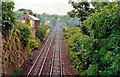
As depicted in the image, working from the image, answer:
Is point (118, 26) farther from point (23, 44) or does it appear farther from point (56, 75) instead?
point (23, 44)

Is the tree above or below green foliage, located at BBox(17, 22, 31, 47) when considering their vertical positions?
above

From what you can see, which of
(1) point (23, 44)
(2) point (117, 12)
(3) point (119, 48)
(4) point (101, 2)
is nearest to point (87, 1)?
(4) point (101, 2)

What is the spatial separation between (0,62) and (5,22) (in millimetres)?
4007

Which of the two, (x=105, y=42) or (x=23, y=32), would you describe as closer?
(x=105, y=42)

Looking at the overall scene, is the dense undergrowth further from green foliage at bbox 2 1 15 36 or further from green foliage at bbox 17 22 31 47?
green foliage at bbox 17 22 31 47

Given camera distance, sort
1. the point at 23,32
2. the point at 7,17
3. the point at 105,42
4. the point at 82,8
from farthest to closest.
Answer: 1. the point at 23,32
2. the point at 82,8
3. the point at 7,17
4. the point at 105,42

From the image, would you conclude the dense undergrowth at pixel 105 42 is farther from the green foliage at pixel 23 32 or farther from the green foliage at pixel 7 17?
the green foliage at pixel 23 32

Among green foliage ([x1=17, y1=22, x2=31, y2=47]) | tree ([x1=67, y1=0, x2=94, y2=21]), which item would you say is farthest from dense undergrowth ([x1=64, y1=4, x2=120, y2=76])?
green foliage ([x1=17, y1=22, x2=31, y2=47])

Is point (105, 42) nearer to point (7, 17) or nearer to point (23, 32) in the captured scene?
point (7, 17)

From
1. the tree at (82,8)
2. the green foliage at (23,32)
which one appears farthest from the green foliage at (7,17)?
the tree at (82,8)

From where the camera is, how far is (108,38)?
7320 millimetres

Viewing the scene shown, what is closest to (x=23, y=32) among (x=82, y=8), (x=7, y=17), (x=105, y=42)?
(x=7, y=17)

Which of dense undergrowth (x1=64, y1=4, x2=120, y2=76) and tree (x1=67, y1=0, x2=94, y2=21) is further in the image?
tree (x1=67, y1=0, x2=94, y2=21)

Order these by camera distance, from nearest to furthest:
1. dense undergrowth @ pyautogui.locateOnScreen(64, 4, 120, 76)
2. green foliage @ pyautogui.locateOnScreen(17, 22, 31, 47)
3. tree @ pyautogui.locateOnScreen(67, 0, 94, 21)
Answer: dense undergrowth @ pyautogui.locateOnScreen(64, 4, 120, 76) → tree @ pyautogui.locateOnScreen(67, 0, 94, 21) → green foliage @ pyautogui.locateOnScreen(17, 22, 31, 47)
